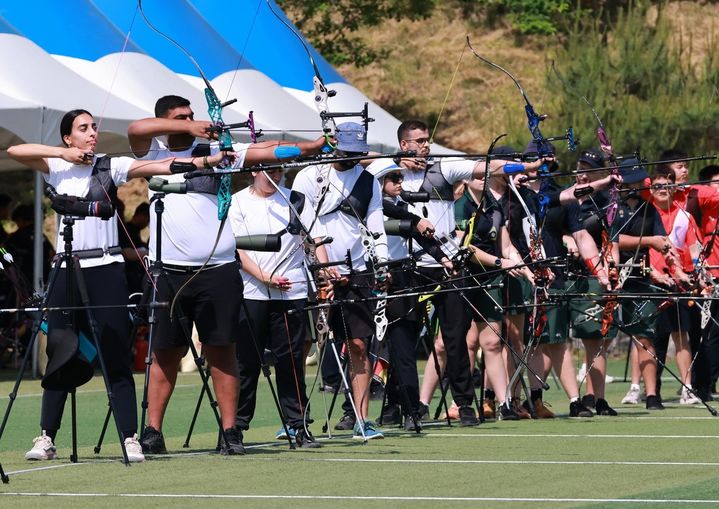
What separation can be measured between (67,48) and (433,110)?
21.2 metres

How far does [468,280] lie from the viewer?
1040cm

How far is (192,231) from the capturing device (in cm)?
825

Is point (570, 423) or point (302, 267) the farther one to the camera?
point (570, 423)

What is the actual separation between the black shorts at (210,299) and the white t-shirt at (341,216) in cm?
113

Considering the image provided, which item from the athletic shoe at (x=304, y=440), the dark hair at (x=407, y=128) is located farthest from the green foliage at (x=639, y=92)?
the athletic shoe at (x=304, y=440)

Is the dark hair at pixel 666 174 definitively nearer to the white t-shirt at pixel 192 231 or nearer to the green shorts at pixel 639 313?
the green shorts at pixel 639 313

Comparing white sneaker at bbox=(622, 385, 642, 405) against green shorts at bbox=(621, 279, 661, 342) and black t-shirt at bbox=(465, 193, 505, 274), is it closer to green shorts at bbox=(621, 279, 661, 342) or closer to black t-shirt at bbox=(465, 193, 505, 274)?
green shorts at bbox=(621, 279, 661, 342)

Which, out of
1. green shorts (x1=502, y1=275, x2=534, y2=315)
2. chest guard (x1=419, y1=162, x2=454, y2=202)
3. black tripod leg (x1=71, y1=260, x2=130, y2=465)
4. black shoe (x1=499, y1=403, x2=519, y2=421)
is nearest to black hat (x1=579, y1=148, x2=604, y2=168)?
green shorts (x1=502, y1=275, x2=534, y2=315)

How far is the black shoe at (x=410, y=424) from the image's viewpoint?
9.57m

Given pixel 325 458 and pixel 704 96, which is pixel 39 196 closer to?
pixel 325 458

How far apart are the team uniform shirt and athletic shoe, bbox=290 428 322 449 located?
4547 millimetres

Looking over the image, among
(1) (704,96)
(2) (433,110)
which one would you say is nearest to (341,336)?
(1) (704,96)

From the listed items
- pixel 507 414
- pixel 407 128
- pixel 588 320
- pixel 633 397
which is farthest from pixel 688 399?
pixel 407 128

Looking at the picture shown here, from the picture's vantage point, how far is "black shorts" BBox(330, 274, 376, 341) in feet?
30.3
